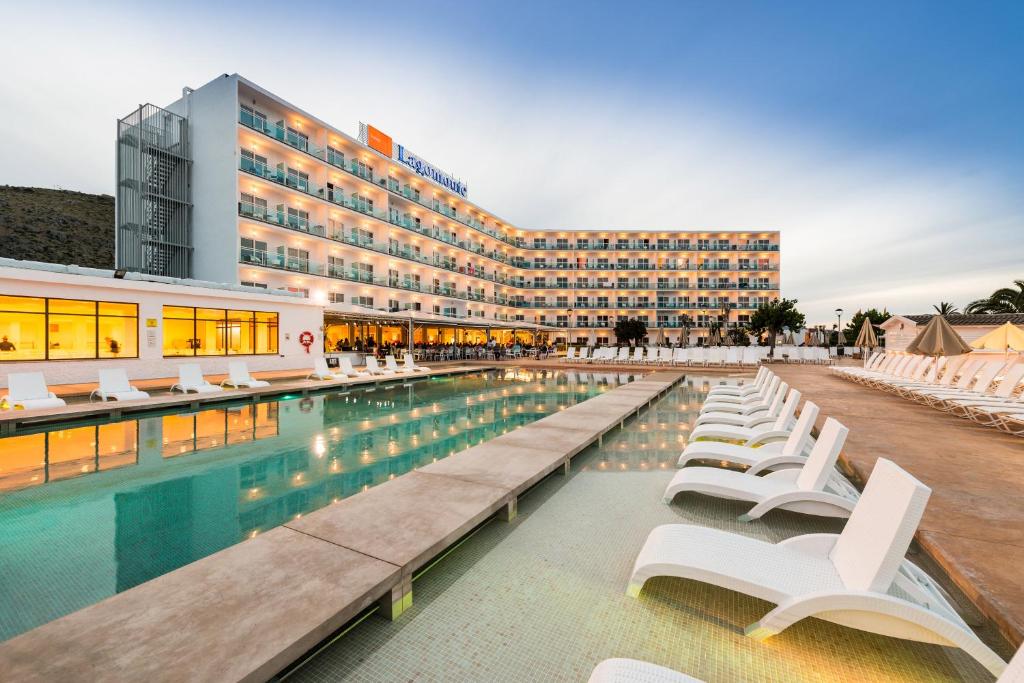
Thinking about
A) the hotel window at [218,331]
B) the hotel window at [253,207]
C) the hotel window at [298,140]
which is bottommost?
the hotel window at [218,331]

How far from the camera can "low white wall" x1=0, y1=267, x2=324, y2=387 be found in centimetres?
1116

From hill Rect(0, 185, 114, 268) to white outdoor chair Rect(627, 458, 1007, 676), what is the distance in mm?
64170

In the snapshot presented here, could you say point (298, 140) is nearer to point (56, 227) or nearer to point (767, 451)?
point (767, 451)

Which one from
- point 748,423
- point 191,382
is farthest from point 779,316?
point 191,382

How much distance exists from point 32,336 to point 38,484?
400 inches

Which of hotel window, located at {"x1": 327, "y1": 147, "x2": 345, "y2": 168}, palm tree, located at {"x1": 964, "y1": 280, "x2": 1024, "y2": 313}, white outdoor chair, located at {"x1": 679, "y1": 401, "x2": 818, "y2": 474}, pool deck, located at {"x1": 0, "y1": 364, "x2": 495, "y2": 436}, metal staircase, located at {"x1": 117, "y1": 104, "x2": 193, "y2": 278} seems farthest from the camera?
palm tree, located at {"x1": 964, "y1": 280, "x2": 1024, "y2": 313}

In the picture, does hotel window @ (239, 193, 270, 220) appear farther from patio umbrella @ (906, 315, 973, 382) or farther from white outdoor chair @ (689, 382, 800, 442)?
patio umbrella @ (906, 315, 973, 382)

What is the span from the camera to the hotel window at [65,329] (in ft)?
37.0

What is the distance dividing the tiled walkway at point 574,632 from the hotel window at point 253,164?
24.5m

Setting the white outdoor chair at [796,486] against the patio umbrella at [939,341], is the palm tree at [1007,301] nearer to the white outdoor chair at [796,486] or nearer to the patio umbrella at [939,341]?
the patio umbrella at [939,341]

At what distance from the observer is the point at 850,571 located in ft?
7.27

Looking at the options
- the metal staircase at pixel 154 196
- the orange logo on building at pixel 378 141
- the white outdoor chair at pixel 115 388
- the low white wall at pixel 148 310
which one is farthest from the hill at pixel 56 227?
the white outdoor chair at pixel 115 388

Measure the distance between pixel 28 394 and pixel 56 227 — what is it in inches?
2437

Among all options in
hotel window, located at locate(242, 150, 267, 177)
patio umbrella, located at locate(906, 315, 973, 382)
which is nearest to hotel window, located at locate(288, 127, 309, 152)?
hotel window, located at locate(242, 150, 267, 177)
